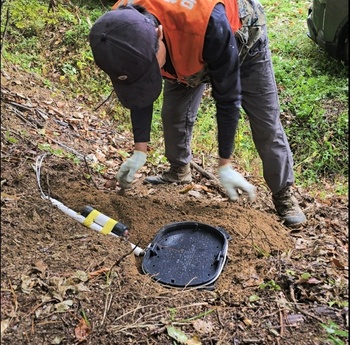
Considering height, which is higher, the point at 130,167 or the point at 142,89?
the point at 142,89

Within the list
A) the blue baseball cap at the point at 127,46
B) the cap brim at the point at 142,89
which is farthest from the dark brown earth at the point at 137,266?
the blue baseball cap at the point at 127,46

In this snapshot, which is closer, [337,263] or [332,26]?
[337,263]

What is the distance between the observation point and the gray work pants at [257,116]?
9.89 ft

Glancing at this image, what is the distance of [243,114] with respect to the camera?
5598 mm

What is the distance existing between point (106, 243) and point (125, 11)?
1.24 meters

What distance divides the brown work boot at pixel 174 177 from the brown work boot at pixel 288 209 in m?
0.77

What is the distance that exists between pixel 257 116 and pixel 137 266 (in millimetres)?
1307

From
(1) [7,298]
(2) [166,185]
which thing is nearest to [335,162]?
(2) [166,185]

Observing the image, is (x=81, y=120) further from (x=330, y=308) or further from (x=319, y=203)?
(x=330, y=308)

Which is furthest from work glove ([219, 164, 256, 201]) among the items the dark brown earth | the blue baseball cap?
A: the blue baseball cap

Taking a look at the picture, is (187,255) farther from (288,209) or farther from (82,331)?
(288,209)

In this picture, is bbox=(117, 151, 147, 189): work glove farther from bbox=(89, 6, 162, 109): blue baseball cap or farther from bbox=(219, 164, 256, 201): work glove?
bbox=(89, 6, 162, 109): blue baseball cap

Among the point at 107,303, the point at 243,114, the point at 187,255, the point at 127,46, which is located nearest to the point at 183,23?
the point at 127,46

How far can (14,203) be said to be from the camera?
8.55 feet
